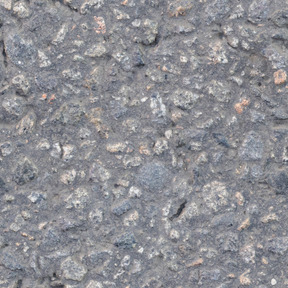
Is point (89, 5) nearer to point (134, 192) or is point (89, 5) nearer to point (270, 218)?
point (134, 192)

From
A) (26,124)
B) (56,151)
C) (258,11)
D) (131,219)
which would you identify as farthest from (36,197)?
(258,11)

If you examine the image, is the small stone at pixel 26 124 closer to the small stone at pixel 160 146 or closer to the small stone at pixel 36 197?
the small stone at pixel 36 197

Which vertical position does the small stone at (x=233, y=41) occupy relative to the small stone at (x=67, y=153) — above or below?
above

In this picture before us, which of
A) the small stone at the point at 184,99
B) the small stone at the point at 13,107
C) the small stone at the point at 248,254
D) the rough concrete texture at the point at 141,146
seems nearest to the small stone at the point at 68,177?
the rough concrete texture at the point at 141,146

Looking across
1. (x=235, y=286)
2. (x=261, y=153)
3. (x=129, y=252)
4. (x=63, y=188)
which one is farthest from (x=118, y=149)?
(x=235, y=286)

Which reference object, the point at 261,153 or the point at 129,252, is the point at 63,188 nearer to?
the point at 129,252

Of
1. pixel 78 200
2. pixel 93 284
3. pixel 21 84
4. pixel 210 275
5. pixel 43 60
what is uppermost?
pixel 43 60

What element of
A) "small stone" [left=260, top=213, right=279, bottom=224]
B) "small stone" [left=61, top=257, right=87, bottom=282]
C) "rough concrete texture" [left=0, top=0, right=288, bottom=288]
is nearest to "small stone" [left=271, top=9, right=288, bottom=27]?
"rough concrete texture" [left=0, top=0, right=288, bottom=288]
